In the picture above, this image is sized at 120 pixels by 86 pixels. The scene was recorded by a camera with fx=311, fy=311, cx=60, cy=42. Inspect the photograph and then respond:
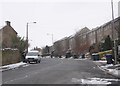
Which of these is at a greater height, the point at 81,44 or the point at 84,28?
the point at 84,28

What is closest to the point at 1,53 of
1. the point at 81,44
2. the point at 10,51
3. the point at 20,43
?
the point at 10,51

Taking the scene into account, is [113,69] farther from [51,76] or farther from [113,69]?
[51,76]

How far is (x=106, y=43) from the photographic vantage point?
214 ft

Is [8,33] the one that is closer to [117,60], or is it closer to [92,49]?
[92,49]

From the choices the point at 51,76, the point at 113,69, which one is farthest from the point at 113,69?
the point at 51,76

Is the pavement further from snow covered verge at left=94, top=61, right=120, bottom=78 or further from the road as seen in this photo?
the road

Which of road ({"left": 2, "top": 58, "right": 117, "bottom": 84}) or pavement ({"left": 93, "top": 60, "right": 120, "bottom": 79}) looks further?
pavement ({"left": 93, "top": 60, "right": 120, "bottom": 79})

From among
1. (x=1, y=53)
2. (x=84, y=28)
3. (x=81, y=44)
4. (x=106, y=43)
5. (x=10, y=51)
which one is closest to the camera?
(x=1, y=53)

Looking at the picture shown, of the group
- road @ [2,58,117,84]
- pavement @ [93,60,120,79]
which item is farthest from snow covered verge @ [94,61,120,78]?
road @ [2,58,117,84]

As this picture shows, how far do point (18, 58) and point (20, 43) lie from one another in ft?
24.9

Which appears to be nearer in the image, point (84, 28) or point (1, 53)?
point (1, 53)

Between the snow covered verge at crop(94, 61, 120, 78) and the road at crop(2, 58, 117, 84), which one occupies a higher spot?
the snow covered verge at crop(94, 61, 120, 78)

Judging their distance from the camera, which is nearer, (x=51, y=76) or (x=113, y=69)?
(x=51, y=76)

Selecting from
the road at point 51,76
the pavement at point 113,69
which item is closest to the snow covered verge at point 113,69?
the pavement at point 113,69
